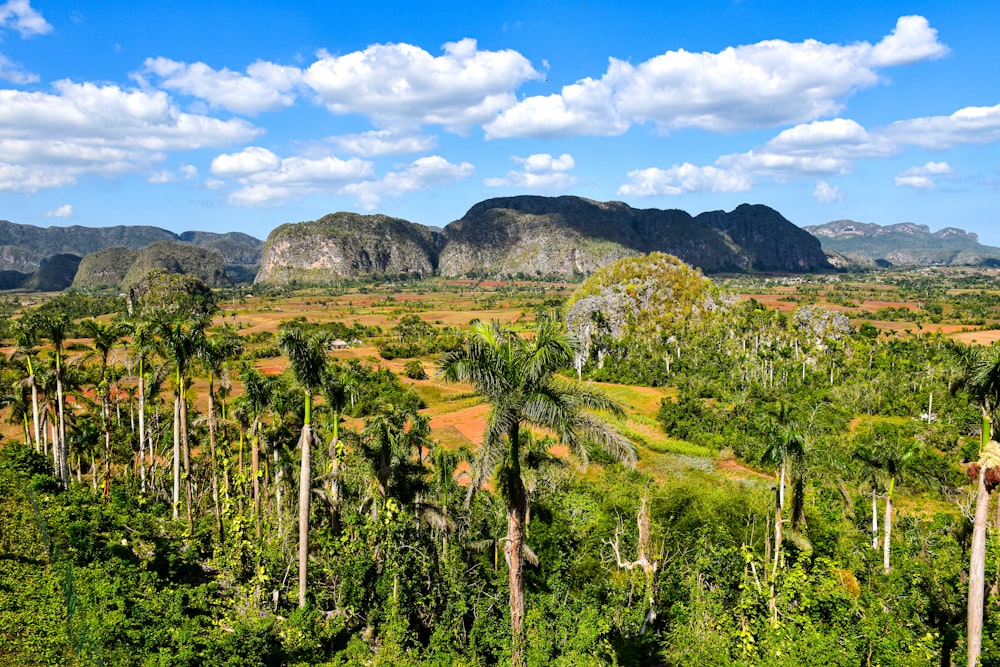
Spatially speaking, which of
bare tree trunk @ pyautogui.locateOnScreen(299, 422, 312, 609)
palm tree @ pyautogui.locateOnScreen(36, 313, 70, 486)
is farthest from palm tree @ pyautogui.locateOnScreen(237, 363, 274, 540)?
palm tree @ pyautogui.locateOnScreen(36, 313, 70, 486)

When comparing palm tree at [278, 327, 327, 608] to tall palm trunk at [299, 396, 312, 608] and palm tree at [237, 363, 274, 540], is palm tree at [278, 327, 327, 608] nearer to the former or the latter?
tall palm trunk at [299, 396, 312, 608]

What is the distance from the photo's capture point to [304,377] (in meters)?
14.6

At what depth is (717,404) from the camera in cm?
5375

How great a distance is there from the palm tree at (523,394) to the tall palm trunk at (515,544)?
0.10 metres

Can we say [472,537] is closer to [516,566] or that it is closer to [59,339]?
[516,566]

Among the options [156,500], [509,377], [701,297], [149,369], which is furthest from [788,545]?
[701,297]

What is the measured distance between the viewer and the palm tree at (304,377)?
14133 mm

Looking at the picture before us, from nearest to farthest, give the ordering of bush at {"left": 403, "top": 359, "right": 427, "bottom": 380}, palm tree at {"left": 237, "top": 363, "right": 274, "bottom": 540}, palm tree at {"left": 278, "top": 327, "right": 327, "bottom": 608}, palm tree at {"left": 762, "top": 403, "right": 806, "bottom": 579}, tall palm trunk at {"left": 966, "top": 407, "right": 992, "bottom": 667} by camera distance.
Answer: tall palm trunk at {"left": 966, "top": 407, "right": 992, "bottom": 667} < palm tree at {"left": 278, "top": 327, "right": 327, "bottom": 608} < palm tree at {"left": 762, "top": 403, "right": 806, "bottom": 579} < palm tree at {"left": 237, "top": 363, "right": 274, "bottom": 540} < bush at {"left": 403, "top": 359, "right": 427, "bottom": 380}

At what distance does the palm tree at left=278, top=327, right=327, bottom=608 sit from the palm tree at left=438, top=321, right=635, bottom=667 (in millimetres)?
5114

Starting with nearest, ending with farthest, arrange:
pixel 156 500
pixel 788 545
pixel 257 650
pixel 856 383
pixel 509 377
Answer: pixel 509 377 < pixel 257 650 < pixel 788 545 < pixel 156 500 < pixel 856 383

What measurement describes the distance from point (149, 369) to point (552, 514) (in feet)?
66.2

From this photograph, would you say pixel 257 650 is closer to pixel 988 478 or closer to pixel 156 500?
pixel 988 478

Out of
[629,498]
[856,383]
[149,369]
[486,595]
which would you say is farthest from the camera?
[856,383]

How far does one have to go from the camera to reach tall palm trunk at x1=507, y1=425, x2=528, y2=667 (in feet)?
36.2
